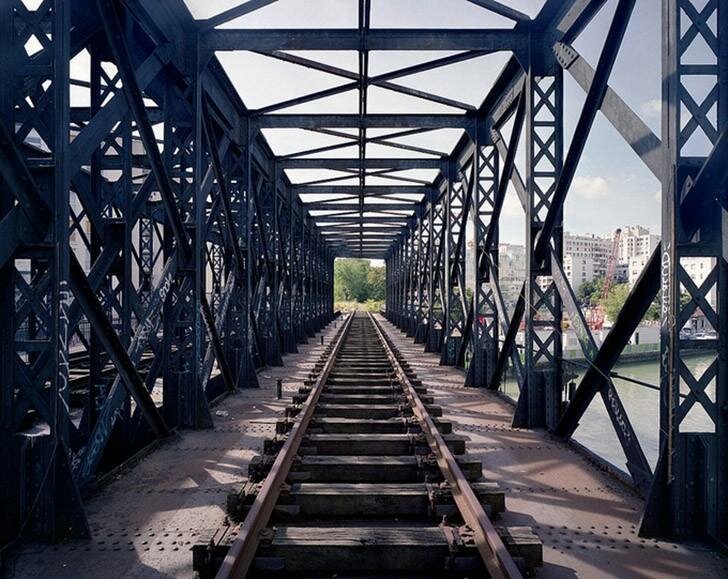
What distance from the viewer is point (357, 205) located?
24688mm

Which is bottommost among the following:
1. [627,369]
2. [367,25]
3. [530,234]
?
[627,369]

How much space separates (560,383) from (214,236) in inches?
429

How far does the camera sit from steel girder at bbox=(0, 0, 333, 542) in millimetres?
4301

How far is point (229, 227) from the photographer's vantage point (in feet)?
36.1

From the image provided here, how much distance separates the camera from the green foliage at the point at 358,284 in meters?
131

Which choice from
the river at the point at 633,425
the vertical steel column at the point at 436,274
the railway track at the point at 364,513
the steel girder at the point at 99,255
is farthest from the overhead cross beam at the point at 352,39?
the river at the point at 633,425

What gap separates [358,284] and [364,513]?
12936 cm

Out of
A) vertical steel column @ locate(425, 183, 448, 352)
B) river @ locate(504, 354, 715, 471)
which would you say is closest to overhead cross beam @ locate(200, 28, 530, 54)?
vertical steel column @ locate(425, 183, 448, 352)

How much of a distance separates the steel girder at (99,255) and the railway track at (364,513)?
1670 millimetres

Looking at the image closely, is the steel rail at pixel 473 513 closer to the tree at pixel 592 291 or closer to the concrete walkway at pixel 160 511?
the concrete walkway at pixel 160 511

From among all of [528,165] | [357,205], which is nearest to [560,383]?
[528,165]

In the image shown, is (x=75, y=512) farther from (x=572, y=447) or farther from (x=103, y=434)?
(x=572, y=447)

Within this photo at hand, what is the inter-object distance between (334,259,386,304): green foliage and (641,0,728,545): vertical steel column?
12433 centimetres

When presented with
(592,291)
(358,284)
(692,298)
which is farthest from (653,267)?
(358,284)
